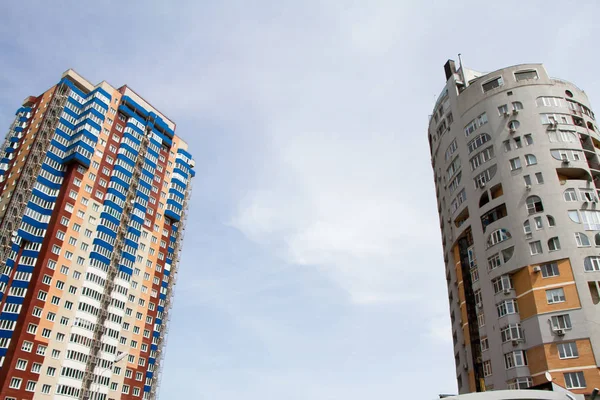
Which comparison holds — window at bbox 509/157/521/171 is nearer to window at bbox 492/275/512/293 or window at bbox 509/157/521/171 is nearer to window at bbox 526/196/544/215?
window at bbox 526/196/544/215

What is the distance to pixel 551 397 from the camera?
127 ft

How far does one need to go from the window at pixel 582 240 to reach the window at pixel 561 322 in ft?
27.2

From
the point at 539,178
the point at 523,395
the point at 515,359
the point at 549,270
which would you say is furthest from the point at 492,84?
the point at 523,395

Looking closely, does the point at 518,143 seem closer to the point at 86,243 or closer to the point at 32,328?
the point at 86,243

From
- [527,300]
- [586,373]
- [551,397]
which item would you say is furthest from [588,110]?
[551,397]

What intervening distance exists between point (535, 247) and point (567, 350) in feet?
37.3

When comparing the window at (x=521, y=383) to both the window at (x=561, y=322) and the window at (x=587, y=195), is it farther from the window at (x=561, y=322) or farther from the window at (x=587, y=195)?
the window at (x=587, y=195)

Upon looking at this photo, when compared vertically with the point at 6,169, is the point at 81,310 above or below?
below

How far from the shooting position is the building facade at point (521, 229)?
160ft

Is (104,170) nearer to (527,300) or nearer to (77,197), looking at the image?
(77,197)

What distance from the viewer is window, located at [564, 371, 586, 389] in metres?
45.5

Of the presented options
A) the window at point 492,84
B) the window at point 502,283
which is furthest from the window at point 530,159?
the window at point 502,283

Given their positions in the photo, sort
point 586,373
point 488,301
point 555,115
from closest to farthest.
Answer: point 586,373
point 488,301
point 555,115

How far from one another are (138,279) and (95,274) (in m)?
11.4
